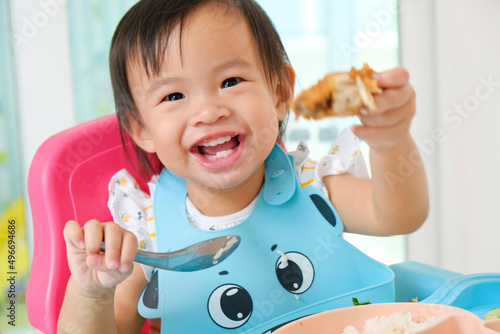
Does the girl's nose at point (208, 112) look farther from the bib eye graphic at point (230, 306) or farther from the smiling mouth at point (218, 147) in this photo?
the bib eye graphic at point (230, 306)

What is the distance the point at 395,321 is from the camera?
1.61ft

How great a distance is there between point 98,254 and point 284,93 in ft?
1.31

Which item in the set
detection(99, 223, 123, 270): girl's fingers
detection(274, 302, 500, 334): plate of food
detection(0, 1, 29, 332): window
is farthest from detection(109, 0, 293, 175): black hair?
detection(0, 1, 29, 332): window

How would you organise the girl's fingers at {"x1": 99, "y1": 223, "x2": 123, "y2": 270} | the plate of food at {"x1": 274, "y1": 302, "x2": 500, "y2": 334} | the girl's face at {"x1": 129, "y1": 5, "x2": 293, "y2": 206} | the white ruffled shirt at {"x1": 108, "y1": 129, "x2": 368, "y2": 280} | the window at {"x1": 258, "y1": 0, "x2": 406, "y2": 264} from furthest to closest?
the window at {"x1": 258, "y1": 0, "x2": 406, "y2": 264}, the white ruffled shirt at {"x1": 108, "y1": 129, "x2": 368, "y2": 280}, the girl's face at {"x1": 129, "y1": 5, "x2": 293, "y2": 206}, the girl's fingers at {"x1": 99, "y1": 223, "x2": 123, "y2": 270}, the plate of food at {"x1": 274, "y1": 302, "x2": 500, "y2": 334}

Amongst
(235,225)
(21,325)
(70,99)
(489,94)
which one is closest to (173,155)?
(235,225)

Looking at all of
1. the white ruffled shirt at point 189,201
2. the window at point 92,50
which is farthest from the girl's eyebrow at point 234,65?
the window at point 92,50

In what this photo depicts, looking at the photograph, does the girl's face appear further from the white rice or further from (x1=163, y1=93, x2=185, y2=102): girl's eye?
the white rice

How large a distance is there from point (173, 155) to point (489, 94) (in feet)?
2.96

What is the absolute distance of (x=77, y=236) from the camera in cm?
63

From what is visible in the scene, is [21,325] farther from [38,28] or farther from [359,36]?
[359,36]

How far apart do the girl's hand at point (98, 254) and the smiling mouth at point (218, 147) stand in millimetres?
173

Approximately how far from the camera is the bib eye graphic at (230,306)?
0.74m

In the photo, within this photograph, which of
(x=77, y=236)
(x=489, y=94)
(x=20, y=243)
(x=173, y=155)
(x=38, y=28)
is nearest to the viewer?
(x=77, y=236)

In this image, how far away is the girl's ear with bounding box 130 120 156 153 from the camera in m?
0.86
